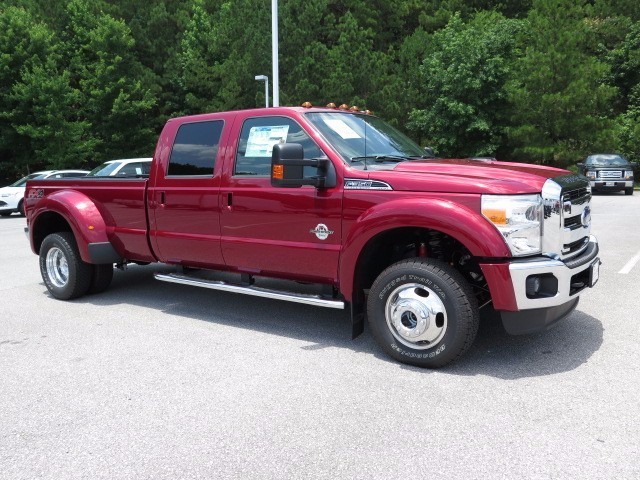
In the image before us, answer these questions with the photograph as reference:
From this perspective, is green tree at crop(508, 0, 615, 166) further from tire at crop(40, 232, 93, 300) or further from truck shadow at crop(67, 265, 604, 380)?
tire at crop(40, 232, 93, 300)

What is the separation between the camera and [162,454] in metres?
3.23

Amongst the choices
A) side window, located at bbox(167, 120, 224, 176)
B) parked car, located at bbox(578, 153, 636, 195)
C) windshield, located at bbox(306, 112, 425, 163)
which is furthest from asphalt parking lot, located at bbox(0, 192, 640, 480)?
parked car, located at bbox(578, 153, 636, 195)

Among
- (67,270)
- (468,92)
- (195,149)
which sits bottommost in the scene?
(67,270)

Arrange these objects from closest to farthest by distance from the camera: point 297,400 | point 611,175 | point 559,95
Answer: point 297,400
point 611,175
point 559,95

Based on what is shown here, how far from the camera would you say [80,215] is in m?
6.54

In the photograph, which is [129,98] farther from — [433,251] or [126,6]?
[433,251]

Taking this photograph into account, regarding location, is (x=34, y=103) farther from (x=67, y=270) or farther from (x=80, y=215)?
(x=80, y=215)

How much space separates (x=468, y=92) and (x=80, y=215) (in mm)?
29964

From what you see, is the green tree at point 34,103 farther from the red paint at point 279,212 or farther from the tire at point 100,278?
the red paint at point 279,212

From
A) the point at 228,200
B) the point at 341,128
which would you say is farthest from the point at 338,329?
the point at 341,128

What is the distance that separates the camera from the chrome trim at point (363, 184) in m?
4.57

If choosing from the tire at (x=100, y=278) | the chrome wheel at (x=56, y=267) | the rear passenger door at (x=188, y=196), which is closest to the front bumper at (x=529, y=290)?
the rear passenger door at (x=188, y=196)

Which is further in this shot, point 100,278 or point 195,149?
point 100,278

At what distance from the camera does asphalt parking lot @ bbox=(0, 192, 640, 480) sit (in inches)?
123
